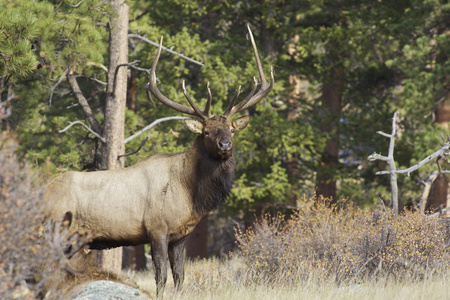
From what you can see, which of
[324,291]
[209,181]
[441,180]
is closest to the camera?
[324,291]

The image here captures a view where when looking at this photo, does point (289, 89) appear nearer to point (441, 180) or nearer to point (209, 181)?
point (441, 180)

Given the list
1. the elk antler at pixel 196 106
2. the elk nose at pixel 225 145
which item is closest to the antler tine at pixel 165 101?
the elk antler at pixel 196 106

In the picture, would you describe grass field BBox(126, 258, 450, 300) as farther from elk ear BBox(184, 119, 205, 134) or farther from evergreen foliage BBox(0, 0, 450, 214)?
evergreen foliage BBox(0, 0, 450, 214)

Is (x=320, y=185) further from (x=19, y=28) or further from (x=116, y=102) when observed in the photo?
(x=19, y=28)

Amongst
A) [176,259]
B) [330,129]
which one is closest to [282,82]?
[330,129]

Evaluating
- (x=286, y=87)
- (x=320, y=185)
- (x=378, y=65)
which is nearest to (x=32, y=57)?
(x=286, y=87)

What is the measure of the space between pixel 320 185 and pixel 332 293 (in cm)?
968

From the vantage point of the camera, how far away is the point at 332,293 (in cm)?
626

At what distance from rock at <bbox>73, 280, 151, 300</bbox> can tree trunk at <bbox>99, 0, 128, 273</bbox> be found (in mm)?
4582

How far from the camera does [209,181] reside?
24.2ft

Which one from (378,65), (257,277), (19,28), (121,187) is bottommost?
(257,277)

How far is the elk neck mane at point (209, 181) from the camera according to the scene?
7320mm

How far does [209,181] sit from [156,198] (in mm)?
673

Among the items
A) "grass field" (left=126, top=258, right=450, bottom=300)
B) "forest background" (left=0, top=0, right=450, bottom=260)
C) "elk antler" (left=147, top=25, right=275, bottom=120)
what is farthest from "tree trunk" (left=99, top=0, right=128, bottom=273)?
"grass field" (left=126, top=258, right=450, bottom=300)
